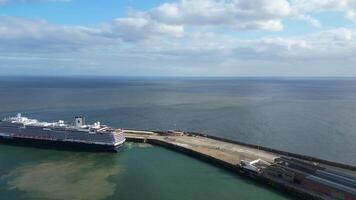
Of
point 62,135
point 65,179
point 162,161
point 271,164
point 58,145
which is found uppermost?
point 62,135

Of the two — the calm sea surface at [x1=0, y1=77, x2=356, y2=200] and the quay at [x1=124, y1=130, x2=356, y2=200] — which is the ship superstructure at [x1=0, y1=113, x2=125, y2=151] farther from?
the quay at [x1=124, y1=130, x2=356, y2=200]

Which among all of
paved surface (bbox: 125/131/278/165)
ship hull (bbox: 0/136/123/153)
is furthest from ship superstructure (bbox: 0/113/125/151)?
paved surface (bbox: 125/131/278/165)

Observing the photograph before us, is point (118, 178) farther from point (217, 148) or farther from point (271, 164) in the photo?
point (271, 164)

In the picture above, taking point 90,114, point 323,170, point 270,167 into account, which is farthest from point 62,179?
point 90,114

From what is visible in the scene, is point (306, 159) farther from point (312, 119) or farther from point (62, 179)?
point (312, 119)

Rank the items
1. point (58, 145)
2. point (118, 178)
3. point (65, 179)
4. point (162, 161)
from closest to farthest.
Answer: point (65, 179)
point (118, 178)
point (162, 161)
point (58, 145)

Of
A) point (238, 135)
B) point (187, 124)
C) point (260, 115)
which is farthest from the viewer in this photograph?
point (260, 115)

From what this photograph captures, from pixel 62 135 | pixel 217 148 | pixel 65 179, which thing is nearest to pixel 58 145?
pixel 62 135

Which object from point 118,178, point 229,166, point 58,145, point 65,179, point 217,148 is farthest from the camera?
point 58,145
